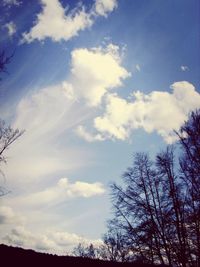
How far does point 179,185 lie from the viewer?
19.5 metres

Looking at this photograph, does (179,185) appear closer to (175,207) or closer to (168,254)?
(175,207)

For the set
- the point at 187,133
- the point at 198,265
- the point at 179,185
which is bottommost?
the point at 198,265

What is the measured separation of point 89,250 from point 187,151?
140 feet

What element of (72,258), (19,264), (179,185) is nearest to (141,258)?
(179,185)

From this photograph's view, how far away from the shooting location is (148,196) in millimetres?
20578

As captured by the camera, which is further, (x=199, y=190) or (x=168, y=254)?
(x=168, y=254)

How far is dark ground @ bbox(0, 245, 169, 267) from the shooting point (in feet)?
25.6

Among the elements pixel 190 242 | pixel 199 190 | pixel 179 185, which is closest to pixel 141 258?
pixel 190 242

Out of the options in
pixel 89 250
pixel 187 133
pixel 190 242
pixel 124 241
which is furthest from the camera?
pixel 89 250

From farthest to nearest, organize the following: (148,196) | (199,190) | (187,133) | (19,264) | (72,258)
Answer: (148,196), (187,133), (199,190), (72,258), (19,264)

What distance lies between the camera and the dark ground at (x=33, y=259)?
7.81m

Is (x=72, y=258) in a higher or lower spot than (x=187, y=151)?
lower

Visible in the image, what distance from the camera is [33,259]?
8414 mm

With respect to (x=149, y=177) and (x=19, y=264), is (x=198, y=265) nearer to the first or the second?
(x=149, y=177)
